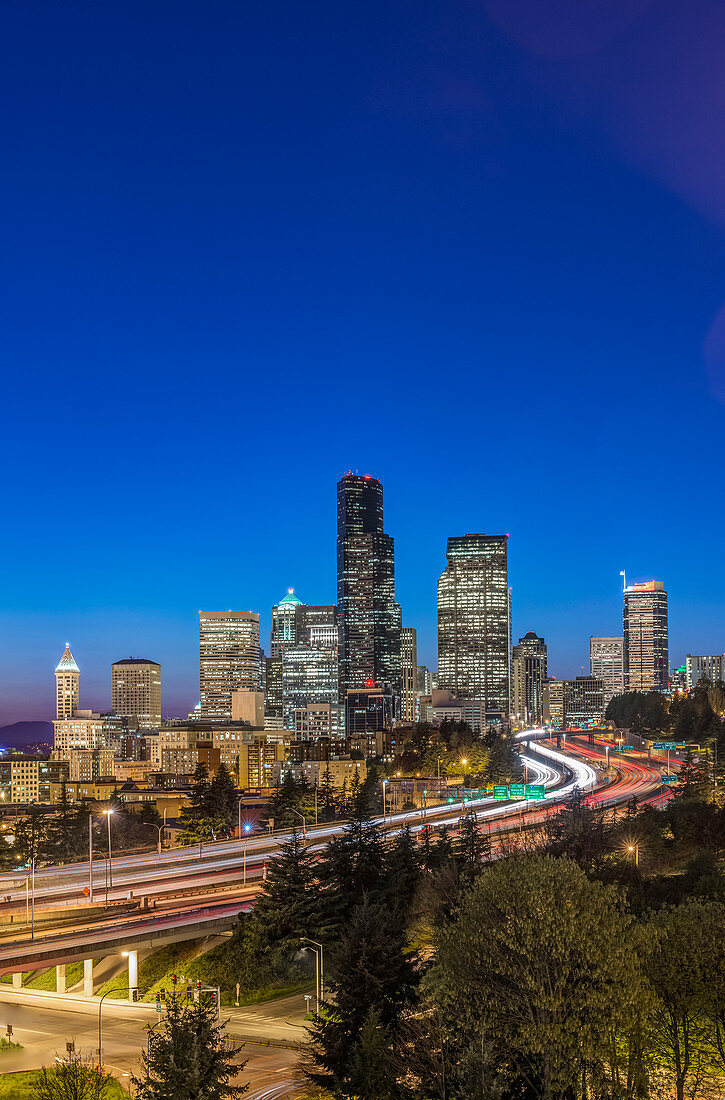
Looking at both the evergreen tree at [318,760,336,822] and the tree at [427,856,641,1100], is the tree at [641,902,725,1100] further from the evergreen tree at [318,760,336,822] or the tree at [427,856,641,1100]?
the evergreen tree at [318,760,336,822]

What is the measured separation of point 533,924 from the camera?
1235 inches

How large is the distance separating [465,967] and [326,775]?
143 meters

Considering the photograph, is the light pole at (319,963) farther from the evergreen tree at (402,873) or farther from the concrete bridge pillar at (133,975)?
the concrete bridge pillar at (133,975)

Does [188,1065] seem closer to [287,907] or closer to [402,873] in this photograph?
[287,907]

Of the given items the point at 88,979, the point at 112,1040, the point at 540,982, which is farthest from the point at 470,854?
the point at 540,982

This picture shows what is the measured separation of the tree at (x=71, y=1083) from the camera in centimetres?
3462

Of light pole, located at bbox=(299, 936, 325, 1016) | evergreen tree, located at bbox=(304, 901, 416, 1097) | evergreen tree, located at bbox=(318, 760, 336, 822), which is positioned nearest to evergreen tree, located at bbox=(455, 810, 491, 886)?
light pole, located at bbox=(299, 936, 325, 1016)

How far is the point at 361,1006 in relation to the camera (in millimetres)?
36344

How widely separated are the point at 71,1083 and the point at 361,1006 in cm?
1025

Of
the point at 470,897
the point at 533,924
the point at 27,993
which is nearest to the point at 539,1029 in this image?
the point at 533,924

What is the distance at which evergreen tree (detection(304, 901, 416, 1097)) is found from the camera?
3189 centimetres

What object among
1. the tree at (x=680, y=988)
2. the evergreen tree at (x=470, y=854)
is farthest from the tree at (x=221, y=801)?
the tree at (x=680, y=988)

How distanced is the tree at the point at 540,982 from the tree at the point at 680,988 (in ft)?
8.21

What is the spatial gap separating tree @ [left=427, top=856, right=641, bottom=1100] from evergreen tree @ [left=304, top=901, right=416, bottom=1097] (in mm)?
2928
